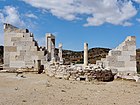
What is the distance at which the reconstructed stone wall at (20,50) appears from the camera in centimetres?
2534

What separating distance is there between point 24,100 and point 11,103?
78 cm

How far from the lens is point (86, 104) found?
1137cm

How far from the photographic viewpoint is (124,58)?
78.9 ft

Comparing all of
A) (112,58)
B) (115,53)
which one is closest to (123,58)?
(115,53)

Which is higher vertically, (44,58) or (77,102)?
(44,58)

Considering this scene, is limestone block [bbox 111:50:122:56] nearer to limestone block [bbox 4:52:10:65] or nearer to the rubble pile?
the rubble pile

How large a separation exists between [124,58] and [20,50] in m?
9.11

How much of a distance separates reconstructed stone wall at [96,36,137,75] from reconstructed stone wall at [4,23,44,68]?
6117mm

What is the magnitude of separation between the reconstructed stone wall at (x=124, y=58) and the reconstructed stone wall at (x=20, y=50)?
6.12 metres

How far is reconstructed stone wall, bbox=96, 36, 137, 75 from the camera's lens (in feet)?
78.6

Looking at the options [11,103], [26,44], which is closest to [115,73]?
[26,44]

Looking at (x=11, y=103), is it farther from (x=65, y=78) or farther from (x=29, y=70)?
(x=29, y=70)

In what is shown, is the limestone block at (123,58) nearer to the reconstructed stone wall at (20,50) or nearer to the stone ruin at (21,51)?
the stone ruin at (21,51)

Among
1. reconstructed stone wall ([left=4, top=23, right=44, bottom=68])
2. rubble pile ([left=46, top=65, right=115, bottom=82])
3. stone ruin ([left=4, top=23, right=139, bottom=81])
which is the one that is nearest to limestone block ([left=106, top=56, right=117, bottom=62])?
stone ruin ([left=4, top=23, right=139, bottom=81])
